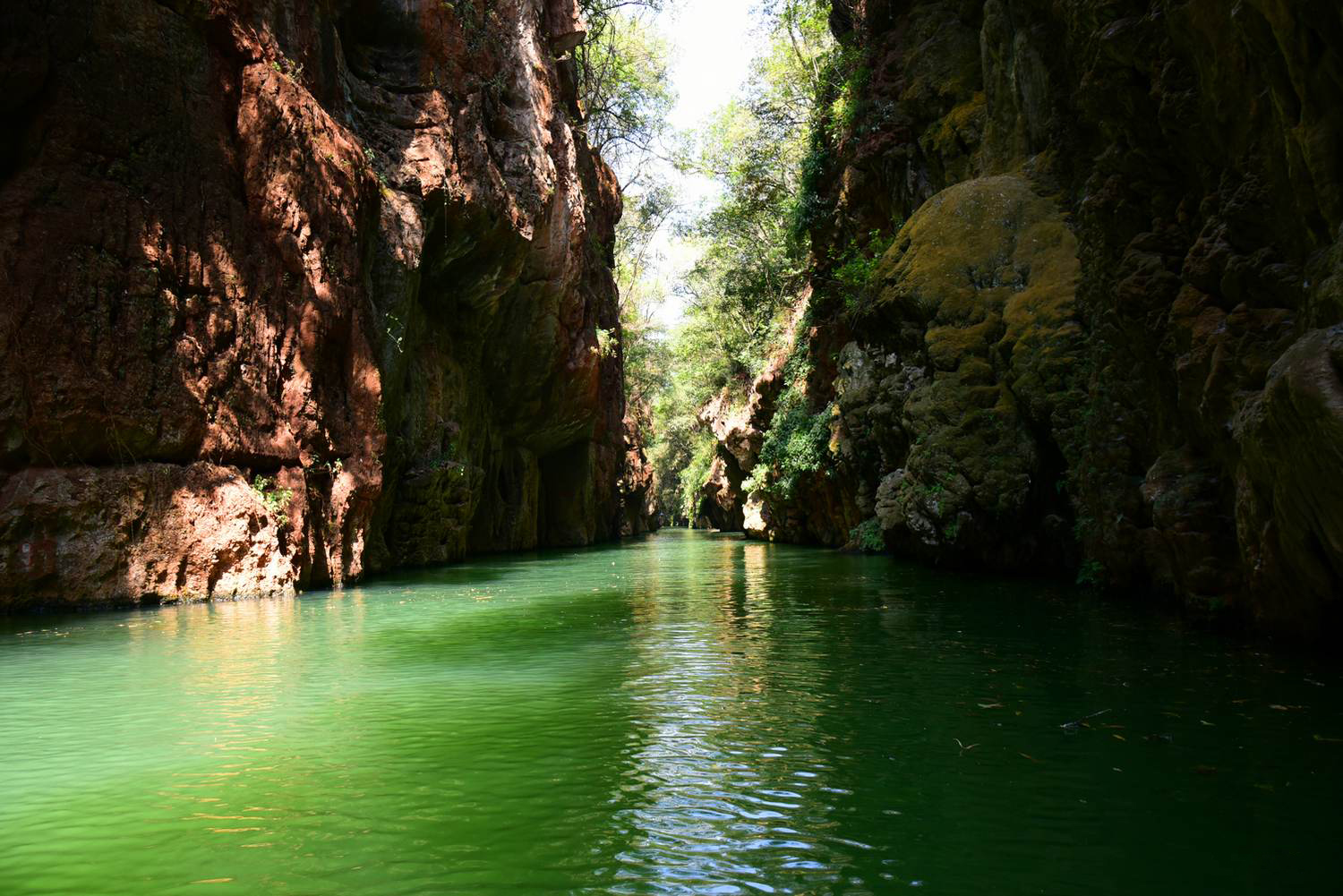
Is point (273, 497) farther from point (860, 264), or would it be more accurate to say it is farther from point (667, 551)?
point (667, 551)

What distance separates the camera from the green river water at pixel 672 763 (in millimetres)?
3438

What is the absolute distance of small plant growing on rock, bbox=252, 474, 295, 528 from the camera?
14.3m

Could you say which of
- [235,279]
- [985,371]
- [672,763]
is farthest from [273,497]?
[985,371]

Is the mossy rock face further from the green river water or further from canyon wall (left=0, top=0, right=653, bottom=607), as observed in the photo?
canyon wall (left=0, top=0, right=653, bottom=607)

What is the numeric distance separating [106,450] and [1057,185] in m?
18.0

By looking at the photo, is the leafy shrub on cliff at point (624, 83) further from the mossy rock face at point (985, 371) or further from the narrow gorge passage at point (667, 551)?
the mossy rock face at point (985, 371)

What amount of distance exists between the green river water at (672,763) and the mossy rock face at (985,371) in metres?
5.94

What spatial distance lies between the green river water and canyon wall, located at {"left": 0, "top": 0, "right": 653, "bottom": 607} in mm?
3822

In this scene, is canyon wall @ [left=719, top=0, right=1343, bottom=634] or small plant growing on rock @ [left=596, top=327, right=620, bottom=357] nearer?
canyon wall @ [left=719, top=0, right=1343, bottom=634]

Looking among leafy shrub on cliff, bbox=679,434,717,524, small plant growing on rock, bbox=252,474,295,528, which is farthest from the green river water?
leafy shrub on cliff, bbox=679,434,717,524

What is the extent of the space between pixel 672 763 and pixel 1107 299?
404 inches

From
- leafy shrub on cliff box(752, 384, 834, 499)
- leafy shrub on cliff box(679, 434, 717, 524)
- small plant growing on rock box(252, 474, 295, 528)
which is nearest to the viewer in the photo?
small plant growing on rock box(252, 474, 295, 528)

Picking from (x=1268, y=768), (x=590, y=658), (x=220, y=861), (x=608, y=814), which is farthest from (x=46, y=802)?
(x=1268, y=768)

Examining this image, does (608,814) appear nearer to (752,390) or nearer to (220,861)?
(220,861)
